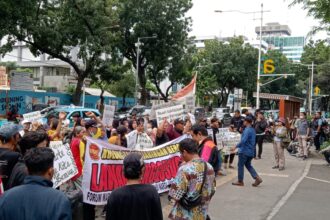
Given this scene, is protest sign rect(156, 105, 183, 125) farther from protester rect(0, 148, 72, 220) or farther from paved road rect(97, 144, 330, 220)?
protester rect(0, 148, 72, 220)

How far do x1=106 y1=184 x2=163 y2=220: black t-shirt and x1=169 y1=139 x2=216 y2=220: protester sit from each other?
76 cm

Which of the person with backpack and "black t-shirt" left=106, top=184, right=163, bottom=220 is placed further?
the person with backpack

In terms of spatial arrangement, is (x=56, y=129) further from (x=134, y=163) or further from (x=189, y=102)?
(x=189, y=102)

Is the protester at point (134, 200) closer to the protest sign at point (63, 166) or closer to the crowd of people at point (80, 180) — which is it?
the crowd of people at point (80, 180)

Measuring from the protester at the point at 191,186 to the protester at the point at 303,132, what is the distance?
12.4 metres

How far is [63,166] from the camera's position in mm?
5676

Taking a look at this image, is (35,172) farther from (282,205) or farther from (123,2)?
(123,2)

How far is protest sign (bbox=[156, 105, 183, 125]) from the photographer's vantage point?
30.6 ft

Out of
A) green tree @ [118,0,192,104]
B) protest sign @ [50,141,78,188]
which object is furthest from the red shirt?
green tree @ [118,0,192,104]

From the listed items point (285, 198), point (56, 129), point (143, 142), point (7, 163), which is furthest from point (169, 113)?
point (7, 163)

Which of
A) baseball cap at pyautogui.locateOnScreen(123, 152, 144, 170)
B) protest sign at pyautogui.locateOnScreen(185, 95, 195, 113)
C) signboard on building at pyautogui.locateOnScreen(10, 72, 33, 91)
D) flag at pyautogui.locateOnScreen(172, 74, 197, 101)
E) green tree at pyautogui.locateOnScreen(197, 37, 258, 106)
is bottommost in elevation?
baseball cap at pyautogui.locateOnScreen(123, 152, 144, 170)

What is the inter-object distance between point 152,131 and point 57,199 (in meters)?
6.98

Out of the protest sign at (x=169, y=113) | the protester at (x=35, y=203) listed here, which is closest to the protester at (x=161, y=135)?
the protest sign at (x=169, y=113)

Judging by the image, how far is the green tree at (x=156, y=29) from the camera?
36969 millimetres
